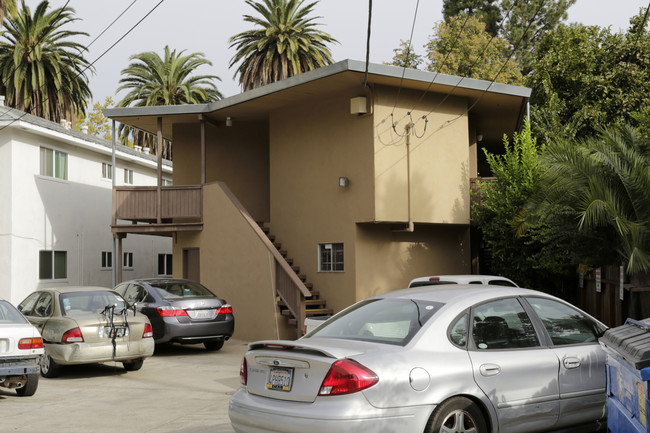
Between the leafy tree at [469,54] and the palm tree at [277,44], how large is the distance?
602cm

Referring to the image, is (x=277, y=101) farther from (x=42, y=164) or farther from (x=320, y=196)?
(x=42, y=164)

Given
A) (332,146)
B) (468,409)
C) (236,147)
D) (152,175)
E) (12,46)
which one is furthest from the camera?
(12,46)

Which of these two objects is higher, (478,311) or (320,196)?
(320,196)

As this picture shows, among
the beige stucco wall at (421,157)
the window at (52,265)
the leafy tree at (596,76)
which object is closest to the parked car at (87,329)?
the beige stucco wall at (421,157)

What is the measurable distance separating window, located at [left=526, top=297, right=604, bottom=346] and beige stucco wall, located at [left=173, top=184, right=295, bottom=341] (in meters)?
11.6

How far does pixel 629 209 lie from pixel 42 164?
19.4m

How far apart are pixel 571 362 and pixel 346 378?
2.38 metres

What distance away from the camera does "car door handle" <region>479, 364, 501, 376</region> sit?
6.05 meters

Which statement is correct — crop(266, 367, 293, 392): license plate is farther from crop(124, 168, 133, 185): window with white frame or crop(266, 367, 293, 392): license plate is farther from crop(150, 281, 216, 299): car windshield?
crop(124, 168, 133, 185): window with white frame

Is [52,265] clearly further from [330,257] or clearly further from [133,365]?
[133,365]

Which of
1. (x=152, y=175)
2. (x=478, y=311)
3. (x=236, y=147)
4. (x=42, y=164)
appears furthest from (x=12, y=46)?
(x=478, y=311)

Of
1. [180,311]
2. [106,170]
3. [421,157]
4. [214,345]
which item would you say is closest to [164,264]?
[106,170]

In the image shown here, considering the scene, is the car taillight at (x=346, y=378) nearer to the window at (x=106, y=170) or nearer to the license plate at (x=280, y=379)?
the license plate at (x=280, y=379)

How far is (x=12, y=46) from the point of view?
3619 cm
